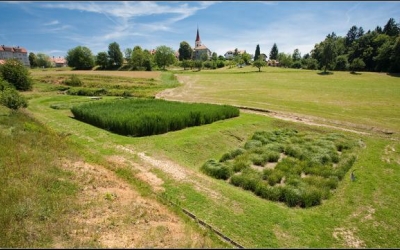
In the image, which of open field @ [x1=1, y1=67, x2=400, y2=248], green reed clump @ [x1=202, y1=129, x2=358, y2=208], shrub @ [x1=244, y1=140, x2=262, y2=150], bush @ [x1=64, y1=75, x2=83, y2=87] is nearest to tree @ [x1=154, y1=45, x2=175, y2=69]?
bush @ [x1=64, y1=75, x2=83, y2=87]

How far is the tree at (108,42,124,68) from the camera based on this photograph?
9294cm

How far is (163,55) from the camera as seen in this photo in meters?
97.6

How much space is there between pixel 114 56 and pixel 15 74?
5700cm

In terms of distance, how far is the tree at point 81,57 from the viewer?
92.3m

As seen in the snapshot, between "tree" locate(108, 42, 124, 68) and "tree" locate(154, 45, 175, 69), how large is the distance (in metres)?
14.4

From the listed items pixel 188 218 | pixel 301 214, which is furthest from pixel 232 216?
pixel 301 214

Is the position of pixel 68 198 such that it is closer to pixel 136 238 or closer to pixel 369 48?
pixel 136 238

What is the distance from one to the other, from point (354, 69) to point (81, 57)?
98.5 meters

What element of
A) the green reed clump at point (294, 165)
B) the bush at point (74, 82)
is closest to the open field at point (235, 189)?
the green reed clump at point (294, 165)

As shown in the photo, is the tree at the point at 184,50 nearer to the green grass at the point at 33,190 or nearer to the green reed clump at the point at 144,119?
the green reed clump at the point at 144,119

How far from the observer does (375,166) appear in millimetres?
13398

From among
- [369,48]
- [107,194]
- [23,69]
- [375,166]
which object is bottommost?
[375,166]

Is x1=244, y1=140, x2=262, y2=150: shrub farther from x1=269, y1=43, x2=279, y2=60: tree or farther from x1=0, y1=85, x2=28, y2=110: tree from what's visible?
x1=269, y1=43, x2=279, y2=60: tree

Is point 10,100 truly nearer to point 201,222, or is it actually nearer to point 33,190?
point 33,190
